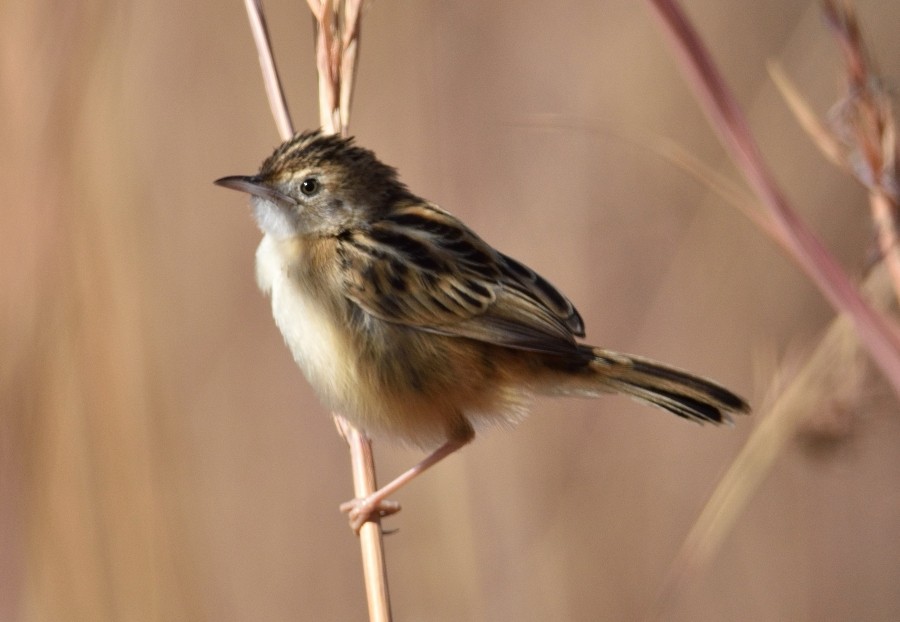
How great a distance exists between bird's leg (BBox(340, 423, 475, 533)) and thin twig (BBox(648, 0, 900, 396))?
5.32 ft

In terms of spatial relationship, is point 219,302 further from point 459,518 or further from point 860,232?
point 860,232

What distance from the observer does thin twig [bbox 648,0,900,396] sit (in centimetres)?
138

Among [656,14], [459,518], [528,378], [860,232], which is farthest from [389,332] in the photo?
[860,232]

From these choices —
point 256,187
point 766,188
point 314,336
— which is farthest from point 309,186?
point 766,188

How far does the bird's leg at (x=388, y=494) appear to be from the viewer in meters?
2.88

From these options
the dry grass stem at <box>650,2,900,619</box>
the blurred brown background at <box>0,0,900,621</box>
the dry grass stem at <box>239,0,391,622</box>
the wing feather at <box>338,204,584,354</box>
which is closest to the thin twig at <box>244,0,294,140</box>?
the dry grass stem at <box>239,0,391,622</box>

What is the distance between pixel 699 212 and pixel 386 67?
156cm

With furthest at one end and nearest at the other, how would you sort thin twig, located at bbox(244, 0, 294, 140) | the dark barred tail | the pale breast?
the pale breast, the dark barred tail, thin twig, located at bbox(244, 0, 294, 140)

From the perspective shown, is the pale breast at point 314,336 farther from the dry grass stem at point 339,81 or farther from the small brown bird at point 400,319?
the dry grass stem at point 339,81

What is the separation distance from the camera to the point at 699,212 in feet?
15.4

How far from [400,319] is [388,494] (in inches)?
20.8

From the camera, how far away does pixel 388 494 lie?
3170 mm

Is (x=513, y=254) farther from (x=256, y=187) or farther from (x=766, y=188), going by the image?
(x=766, y=188)

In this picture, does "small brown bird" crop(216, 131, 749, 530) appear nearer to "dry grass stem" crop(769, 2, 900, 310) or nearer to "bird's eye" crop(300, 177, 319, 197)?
"bird's eye" crop(300, 177, 319, 197)
